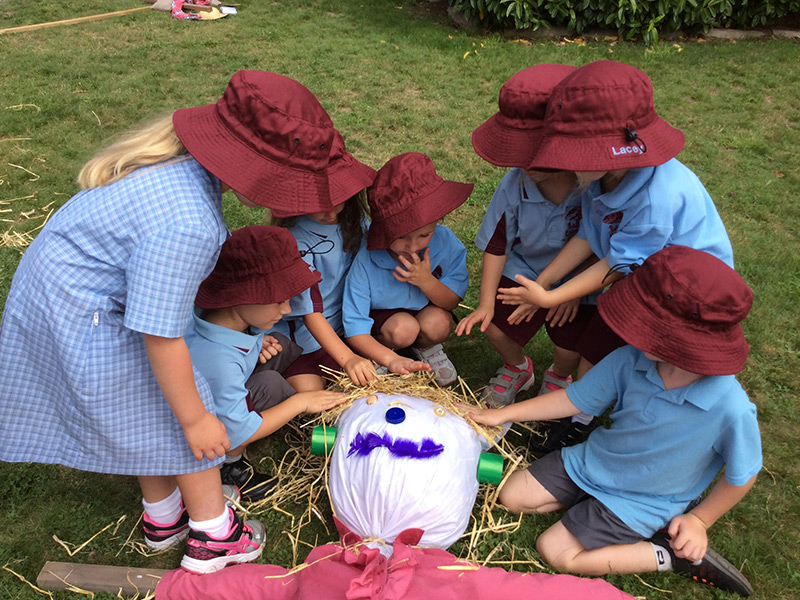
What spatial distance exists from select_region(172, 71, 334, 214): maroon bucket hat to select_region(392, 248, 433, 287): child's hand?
3.76ft

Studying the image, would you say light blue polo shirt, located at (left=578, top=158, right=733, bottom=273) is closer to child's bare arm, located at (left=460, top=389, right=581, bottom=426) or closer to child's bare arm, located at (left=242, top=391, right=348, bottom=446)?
child's bare arm, located at (left=460, top=389, right=581, bottom=426)

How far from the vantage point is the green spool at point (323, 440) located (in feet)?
9.06

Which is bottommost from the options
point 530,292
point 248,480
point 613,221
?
point 248,480

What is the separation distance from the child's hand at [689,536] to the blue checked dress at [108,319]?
173 cm

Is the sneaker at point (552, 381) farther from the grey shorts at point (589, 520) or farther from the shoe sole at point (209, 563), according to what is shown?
the shoe sole at point (209, 563)

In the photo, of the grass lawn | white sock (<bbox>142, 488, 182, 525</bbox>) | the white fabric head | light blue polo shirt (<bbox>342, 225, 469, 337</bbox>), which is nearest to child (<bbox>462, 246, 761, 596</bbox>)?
the grass lawn

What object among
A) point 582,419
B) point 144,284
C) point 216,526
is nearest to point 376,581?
point 216,526

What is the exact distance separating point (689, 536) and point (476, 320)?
1.27 m

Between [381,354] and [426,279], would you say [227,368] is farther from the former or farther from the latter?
[426,279]

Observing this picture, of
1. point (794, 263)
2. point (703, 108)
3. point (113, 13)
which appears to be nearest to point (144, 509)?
point (794, 263)

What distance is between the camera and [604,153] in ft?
7.72

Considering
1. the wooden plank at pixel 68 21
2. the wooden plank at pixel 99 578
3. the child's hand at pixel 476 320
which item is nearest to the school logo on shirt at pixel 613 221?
the child's hand at pixel 476 320

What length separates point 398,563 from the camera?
2115 millimetres

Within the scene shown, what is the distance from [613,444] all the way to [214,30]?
283 inches
